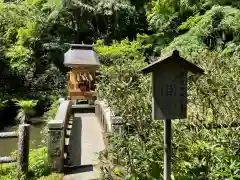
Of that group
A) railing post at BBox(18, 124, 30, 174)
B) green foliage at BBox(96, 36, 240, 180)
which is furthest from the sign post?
railing post at BBox(18, 124, 30, 174)

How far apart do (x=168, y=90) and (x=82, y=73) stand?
24.1 ft

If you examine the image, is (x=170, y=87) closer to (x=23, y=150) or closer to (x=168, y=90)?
(x=168, y=90)

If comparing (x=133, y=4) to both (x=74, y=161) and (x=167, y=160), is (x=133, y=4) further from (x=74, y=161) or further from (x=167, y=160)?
(x=167, y=160)

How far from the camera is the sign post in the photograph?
288 centimetres

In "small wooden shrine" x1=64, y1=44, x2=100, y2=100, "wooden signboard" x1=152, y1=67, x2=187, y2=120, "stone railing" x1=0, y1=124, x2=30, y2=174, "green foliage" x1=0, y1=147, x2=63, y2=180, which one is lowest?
"green foliage" x1=0, y1=147, x2=63, y2=180

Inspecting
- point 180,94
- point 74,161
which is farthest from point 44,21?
point 180,94

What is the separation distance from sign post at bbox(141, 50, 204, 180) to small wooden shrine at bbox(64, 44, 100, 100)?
22.8 ft

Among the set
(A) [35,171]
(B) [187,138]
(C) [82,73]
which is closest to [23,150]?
(A) [35,171]

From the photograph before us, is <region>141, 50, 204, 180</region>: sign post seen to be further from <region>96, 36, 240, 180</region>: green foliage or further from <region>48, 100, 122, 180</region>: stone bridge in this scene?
<region>48, 100, 122, 180</region>: stone bridge

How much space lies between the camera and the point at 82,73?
10070 mm

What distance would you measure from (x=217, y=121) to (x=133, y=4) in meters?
13.6

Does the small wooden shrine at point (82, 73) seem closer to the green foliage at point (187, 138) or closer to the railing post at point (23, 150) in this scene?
the railing post at point (23, 150)

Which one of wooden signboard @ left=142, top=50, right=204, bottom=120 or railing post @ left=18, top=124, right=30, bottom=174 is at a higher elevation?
wooden signboard @ left=142, top=50, right=204, bottom=120

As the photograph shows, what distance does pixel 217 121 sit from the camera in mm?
3771
